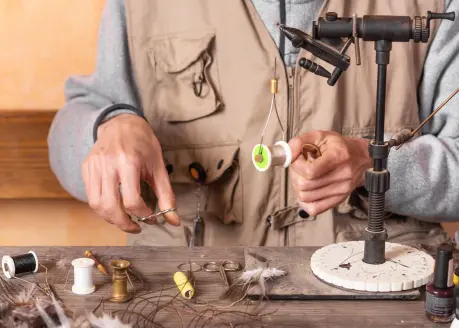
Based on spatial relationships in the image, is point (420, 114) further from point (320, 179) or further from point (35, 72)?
point (35, 72)

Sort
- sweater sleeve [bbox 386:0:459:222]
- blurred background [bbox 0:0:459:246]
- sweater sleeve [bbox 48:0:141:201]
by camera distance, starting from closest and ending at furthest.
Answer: sweater sleeve [bbox 386:0:459:222]
sweater sleeve [bbox 48:0:141:201]
blurred background [bbox 0:0:459:246]

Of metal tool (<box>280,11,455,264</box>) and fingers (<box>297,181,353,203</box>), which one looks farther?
fingers (<box>297,181,353,203</box>)

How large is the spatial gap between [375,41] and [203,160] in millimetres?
673

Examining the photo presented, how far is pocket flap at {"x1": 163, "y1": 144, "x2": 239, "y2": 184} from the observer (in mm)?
1742

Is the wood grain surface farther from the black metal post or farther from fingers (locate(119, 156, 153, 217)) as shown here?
the black metal post

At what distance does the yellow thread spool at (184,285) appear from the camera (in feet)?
3.87

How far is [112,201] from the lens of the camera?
4.58 feet

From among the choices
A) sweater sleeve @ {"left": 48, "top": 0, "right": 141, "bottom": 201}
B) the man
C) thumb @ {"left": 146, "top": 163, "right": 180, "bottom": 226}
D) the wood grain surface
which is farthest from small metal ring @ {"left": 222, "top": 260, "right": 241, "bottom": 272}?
the wood grain surface

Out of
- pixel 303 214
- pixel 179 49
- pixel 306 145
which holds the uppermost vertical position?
pixel 179 49

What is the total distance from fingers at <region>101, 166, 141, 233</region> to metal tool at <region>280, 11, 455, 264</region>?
1.38 ft

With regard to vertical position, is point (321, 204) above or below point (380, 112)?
below

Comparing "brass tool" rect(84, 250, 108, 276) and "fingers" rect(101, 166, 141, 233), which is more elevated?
"fingers" rect(101, 166, 141, 233)

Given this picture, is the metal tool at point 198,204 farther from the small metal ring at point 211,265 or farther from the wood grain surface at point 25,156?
the wood grain surface at point 25,156

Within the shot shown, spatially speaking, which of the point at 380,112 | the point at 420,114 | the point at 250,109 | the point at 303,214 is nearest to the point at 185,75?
the point at 250,109
